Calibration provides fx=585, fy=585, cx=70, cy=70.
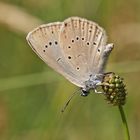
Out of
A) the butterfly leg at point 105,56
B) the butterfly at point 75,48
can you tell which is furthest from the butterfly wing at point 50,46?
the butterfly leg at point 105,56

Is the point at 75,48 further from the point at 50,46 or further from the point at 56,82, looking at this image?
the point at 56,82

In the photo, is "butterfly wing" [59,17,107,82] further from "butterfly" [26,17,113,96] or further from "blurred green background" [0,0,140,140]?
"blurred green background" [0,0,140,140]

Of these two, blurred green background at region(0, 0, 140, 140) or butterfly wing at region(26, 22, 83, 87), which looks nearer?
butterfly wing at region(26, 22, 83, 87)

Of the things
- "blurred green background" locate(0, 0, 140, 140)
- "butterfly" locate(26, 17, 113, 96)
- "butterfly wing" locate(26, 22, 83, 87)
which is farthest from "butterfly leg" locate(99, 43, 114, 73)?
"blurred green background" locate(0, 0, 140, 140)

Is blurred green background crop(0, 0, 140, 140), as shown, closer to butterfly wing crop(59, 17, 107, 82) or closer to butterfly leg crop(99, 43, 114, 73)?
butterfly wing crop(59, 17, 107, 82)

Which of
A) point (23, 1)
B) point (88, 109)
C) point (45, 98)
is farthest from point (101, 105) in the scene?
point (23, 1)

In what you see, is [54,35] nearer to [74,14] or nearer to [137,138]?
[137,138]

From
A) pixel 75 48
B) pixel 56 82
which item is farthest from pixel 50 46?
pixel 56 82
